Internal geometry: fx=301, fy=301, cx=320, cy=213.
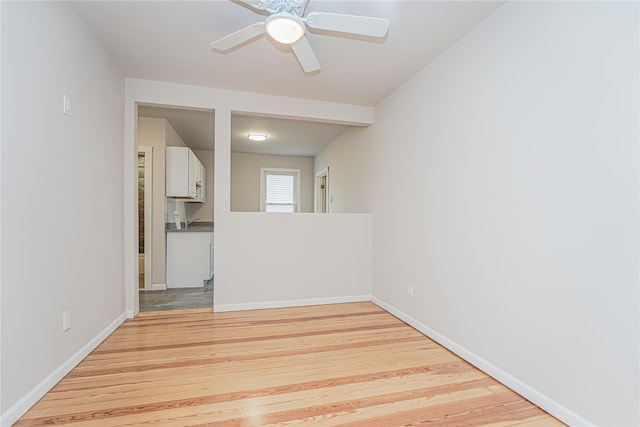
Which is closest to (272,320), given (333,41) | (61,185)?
(61,185)

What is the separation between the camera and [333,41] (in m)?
2.33

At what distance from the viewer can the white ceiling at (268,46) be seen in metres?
1.98

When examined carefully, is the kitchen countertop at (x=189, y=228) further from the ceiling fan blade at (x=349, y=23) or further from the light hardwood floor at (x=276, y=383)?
the ceiling fan blade at (x=349, y=23)

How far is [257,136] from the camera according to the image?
518 cm

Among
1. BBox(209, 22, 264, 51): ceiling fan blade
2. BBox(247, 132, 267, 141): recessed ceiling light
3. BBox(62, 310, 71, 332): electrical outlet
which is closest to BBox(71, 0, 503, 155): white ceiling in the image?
BBox(209, 22, 264, 51): ceiling fan blade

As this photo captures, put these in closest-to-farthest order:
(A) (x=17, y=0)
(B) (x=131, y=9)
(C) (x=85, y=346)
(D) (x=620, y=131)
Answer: (D) (x=620, y=131) → (A) (x=17, y=0) → (B) (x=131, y=9) → (C) (x=85, y=346)

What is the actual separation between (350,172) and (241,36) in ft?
9.59

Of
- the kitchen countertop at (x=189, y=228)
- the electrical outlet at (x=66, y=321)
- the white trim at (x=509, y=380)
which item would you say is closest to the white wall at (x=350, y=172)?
the white trim at (x=509, y=380)

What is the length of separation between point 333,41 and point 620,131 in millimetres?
1852

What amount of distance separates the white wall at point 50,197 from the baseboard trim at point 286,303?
1062mm

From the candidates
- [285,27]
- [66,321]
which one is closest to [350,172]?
[285,27]

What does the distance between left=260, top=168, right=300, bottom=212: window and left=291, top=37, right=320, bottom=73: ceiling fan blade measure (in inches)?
186

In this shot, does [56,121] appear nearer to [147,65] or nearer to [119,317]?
[147,65]

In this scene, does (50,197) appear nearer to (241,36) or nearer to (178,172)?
(241,36)
